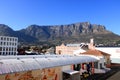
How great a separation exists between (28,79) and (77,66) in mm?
20461

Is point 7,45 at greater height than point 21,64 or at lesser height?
greater

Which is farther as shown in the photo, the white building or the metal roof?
the white building

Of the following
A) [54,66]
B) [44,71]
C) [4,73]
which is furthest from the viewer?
[54,66]

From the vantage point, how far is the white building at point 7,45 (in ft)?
424

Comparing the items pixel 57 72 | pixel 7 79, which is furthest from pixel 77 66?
pixel 7 79

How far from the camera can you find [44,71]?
33.2 meters

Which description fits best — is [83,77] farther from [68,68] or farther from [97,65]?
[97,65]

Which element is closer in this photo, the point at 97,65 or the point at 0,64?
the point at 0,64

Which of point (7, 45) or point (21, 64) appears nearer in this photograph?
point (21, 64)

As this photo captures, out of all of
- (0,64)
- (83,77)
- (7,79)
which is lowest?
(83,77)

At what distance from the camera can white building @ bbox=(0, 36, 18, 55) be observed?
129 meters

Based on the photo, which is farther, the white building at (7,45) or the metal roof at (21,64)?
the white building at (7,45)

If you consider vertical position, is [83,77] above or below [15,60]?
below

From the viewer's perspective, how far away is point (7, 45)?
13562 centimetres
